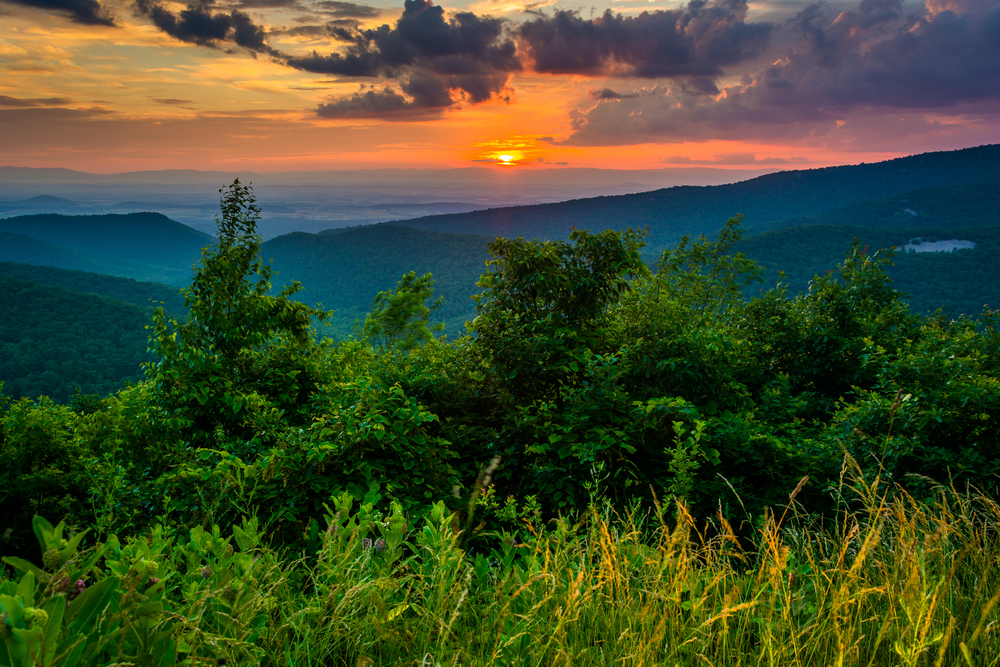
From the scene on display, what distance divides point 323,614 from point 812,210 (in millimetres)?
222459

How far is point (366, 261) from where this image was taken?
145m

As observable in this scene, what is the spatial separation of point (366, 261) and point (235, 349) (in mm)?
141384

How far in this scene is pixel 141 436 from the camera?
8.17 meters

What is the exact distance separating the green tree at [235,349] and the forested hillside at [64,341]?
52.6 meters

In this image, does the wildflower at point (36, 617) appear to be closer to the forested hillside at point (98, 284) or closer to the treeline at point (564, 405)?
the treeline at point (564, 405)

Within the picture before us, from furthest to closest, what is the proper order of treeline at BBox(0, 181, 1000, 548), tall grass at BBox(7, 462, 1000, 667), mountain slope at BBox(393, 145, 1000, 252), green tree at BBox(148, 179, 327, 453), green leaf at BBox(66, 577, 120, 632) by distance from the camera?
mountain slope at BBox(393, 145, 1000, 252)
green tree at BBox(148, 179, 327, 453)
treeline at BBox(0, 181, 1000, 548)
tall grass at BBox(7, 462, 1000, 667)
green leaf at BBox(66, 577, 120, 632)

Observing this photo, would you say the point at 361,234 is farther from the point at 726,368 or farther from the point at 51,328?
the point at 726,368

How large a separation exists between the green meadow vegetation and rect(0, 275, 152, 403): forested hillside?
55107mm

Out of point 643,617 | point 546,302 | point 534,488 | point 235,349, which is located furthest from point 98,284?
point 643,617

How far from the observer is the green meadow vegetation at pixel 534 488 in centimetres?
185

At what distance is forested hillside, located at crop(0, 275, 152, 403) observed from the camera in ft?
185

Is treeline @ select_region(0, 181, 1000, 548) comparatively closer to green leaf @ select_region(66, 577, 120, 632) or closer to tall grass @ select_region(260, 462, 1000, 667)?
tall grass @ select_region(260, 462, 1000, 667)

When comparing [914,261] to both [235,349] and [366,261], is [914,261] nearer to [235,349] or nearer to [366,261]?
[235,349]

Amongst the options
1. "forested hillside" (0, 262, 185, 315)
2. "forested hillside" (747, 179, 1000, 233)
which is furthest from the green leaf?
"forested hillside" (747, 179, 1000, 233)
